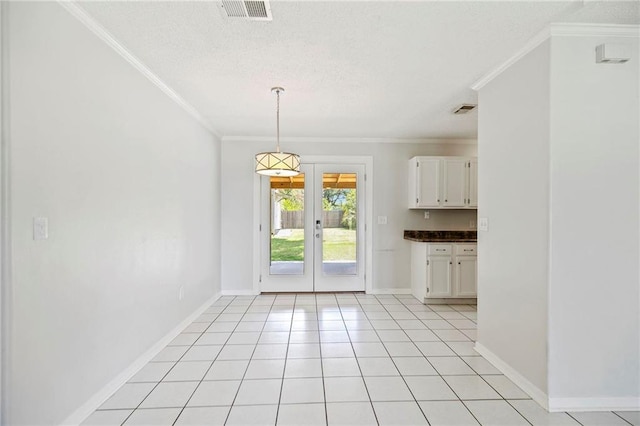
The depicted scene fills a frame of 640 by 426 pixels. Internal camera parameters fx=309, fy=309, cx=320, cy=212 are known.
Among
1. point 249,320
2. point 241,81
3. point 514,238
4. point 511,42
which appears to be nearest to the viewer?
point 511,42

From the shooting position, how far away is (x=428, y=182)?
450 cm

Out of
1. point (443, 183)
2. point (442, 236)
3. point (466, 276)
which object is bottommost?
point (466, 276)

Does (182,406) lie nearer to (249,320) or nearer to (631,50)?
(249,320)

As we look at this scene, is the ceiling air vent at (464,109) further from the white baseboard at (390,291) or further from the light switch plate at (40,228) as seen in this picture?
the light switch plate at (40,228)

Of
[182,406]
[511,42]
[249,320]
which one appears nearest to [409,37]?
[511,42]

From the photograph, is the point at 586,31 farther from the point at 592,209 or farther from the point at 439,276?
the point at 439,276

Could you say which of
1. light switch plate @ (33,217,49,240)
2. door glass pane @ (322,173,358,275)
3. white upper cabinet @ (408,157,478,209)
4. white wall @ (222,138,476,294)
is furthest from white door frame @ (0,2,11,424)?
white upper cabinet @ (408,157,478,209)

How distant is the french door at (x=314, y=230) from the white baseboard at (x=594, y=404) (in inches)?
117

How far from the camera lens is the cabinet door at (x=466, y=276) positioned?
419 centimetres

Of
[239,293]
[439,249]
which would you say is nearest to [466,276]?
[439,249]

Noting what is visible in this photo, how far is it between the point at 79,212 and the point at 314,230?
3.20m

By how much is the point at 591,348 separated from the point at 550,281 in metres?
0.49

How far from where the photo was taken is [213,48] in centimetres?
215

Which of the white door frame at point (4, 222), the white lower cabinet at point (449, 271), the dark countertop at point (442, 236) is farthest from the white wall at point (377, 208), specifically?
the white door frame at point (4, 222)
